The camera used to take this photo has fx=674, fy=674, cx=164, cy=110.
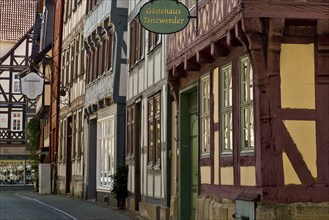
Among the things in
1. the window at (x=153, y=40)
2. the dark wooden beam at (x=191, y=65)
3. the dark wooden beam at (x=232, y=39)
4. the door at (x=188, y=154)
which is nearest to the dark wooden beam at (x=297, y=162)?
Answer: the dark wooden beam at (x=232, y=39)

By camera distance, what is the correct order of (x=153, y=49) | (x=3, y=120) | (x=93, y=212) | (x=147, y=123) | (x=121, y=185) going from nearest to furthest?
(x=153, y=49)
(x=147, y=123)
(x=93, y=212)
(x=121, y=185)
(x=3, y=120)

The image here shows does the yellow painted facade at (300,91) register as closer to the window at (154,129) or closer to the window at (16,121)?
the window at (154,129)

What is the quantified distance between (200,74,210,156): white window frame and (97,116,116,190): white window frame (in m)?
8.91

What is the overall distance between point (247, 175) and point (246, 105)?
1.07 metres

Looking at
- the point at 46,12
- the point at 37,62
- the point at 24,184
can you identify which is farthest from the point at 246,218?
the point at 24,184

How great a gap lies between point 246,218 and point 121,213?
8.77 meters

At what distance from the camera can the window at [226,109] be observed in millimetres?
11109

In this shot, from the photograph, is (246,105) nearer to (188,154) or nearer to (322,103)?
(322,103)

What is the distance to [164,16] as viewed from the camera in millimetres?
11758

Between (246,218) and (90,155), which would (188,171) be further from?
(90,155)

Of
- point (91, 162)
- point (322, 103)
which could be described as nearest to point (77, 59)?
point (91, 162)

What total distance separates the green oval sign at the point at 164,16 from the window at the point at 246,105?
1643mm

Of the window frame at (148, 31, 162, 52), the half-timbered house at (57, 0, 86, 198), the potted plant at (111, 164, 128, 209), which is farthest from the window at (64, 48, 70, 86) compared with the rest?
the window frame at (148, 31, 162, 52)

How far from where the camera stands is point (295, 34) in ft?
32.1
